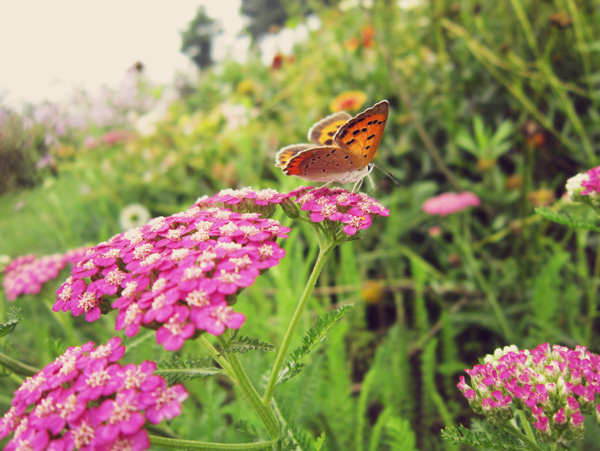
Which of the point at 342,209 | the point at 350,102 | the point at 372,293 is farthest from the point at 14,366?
the point at 350,102

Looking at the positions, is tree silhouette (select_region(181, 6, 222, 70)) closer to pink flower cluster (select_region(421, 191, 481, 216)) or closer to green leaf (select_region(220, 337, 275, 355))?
pink flower cluster (select_region(421, 191, 481, 216))

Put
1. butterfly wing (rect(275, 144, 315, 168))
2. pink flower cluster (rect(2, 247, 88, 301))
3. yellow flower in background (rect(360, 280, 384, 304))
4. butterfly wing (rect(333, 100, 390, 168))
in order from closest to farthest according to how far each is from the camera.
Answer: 1. butterfly wing (rect(333, 100, 390, 168))
2. butterfly wing (rect(275, 144, 315, 168))
3. pink flower cluster (rect(2, 247, 88, 301))
4. yellow flower in background (rect(360, 280, 384, 304))

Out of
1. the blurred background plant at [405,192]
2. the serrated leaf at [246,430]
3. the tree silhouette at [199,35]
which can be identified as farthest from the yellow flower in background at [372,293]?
the tree silhouette at [199,35]

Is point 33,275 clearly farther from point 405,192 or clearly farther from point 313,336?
point 405,192

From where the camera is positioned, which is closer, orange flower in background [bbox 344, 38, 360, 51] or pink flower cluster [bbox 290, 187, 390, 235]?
pink flower cluster [bbox 290, 187, 390, 235]

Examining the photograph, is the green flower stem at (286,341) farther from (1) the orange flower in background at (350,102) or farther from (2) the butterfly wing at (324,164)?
(1) the orange flower in background at (350,102)

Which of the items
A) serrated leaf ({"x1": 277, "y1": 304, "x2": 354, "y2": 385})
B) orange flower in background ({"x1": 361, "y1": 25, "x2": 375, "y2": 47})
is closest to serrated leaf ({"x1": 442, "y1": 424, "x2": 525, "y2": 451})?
serrated leaf ({"x1": 277, "y1": 304, "x2": 354, "y2": 385})
